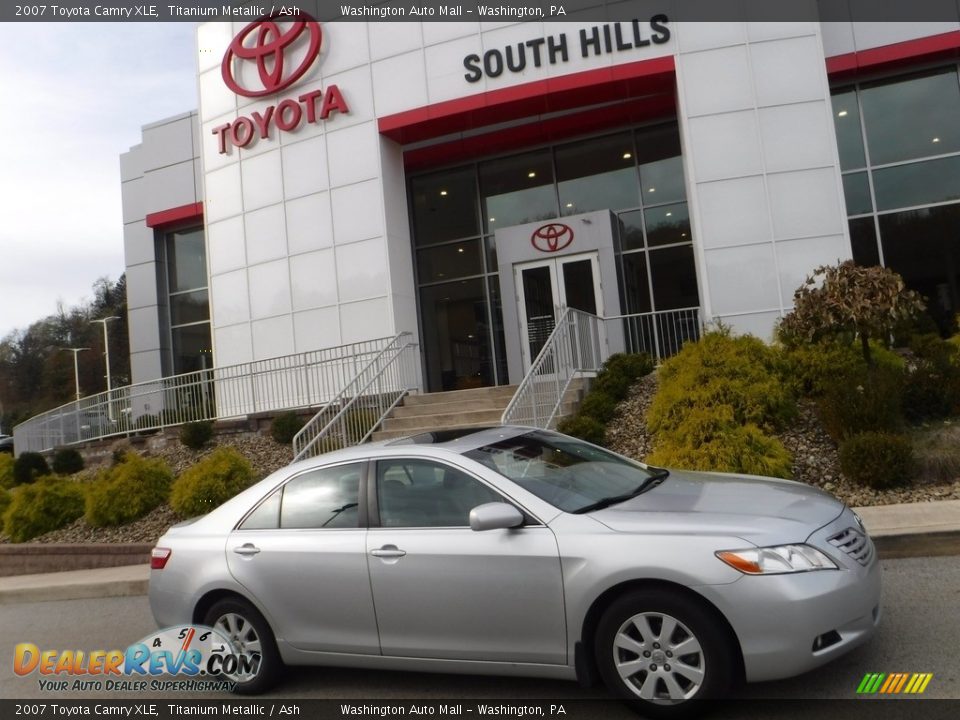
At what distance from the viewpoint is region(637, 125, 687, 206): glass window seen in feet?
54.2

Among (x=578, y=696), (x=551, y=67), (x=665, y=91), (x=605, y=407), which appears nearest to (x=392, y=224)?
(x=551, y=67)

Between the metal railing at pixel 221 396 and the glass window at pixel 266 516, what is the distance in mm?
9392

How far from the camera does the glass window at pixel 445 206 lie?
18.2 meters

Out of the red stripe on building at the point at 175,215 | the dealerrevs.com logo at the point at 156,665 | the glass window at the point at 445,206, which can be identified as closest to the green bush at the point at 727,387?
the dealerrevs.com logo at the point at 156,665

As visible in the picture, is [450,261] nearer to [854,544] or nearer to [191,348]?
[191,348]

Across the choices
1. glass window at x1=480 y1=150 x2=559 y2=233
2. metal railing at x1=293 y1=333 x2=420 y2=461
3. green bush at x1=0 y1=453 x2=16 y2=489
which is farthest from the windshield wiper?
green bush at x1=0 y1=453 x2=16 y2=489

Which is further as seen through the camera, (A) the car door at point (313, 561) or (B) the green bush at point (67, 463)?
(B) the green bush at point (67, 463)

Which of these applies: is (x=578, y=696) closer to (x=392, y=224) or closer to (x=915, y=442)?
(x=915, y=442)

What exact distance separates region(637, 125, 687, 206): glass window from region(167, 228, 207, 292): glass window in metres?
12.7

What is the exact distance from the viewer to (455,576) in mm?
4152

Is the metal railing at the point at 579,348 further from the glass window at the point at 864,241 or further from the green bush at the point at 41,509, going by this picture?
the green bush at the point at 41,509

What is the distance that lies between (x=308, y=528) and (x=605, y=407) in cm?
667

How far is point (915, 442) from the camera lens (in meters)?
8.23

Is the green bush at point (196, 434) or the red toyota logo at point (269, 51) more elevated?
the red toyota logo at point (269, 51)
